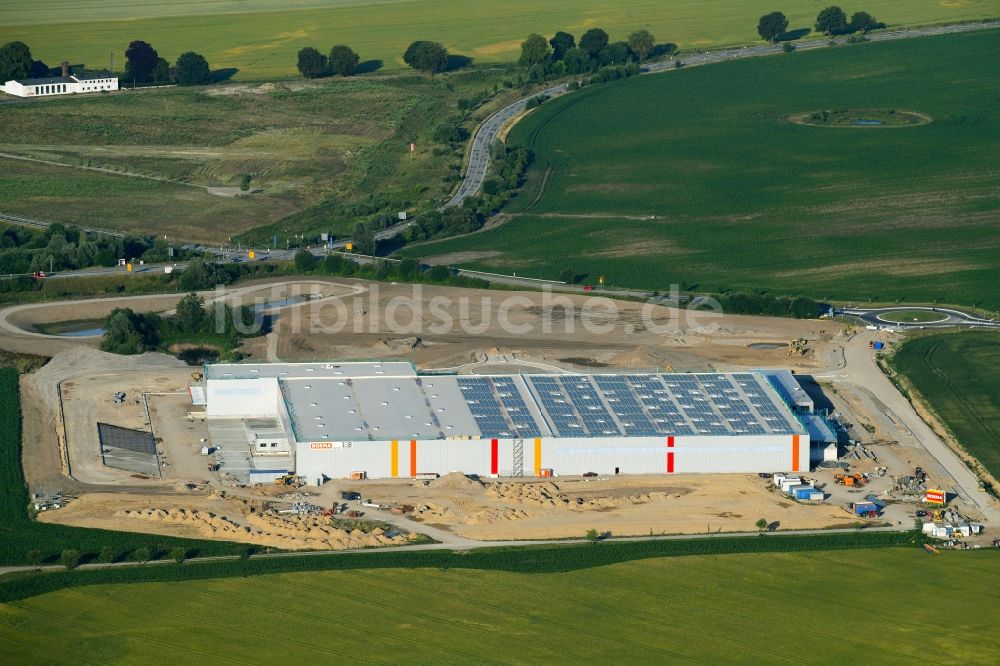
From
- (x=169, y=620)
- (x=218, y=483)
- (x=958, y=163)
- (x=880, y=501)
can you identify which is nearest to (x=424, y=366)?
(x=218, y=483)

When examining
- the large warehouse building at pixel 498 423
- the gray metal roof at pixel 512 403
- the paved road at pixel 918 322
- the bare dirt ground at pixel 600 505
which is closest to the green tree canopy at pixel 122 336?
the gray metal roof at pixel 512 403

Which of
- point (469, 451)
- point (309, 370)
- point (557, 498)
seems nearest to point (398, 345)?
point (309, 370)

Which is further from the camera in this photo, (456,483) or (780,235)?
(780,235)

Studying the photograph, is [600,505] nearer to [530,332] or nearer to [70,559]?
[70,559]

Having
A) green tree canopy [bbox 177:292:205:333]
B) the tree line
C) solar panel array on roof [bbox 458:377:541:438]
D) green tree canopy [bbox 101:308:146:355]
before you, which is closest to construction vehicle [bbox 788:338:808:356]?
solar panel array on roof [bbox 458:377:541:438]

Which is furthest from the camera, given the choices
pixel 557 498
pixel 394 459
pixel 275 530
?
pixel 394 459

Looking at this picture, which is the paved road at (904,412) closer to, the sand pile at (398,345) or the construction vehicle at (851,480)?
the construction vehicle at (851,480)
